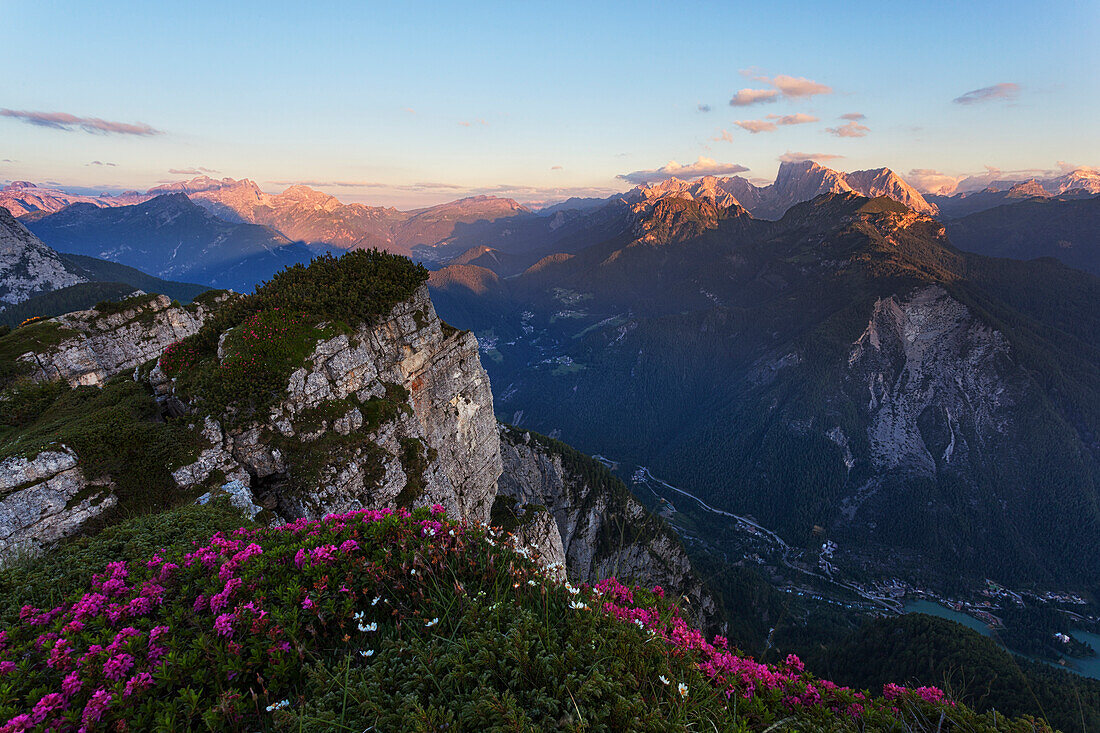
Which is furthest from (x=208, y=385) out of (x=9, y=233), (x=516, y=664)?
(x=9, y=233)

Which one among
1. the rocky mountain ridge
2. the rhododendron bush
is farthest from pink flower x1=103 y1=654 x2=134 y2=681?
the rocky mountain ridge

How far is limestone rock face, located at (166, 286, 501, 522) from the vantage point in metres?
21.8

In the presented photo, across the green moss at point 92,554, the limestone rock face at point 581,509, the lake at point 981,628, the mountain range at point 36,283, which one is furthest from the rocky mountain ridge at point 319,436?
the lake at point 981,628

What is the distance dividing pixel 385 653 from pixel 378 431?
75.3ft

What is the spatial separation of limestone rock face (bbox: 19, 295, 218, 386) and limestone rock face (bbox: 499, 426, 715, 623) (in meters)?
45.2

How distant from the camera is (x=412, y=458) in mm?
28547

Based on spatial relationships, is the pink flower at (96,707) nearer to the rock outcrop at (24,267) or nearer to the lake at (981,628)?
the lake at (981,628)

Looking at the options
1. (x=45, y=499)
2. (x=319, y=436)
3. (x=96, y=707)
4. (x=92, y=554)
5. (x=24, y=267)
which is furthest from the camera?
(x=24, y=267)

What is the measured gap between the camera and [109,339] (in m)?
44.6

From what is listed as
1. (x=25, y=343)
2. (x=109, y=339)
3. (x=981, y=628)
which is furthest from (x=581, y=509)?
(x=981, y=628)

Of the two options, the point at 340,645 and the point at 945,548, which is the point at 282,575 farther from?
the point at 945,548

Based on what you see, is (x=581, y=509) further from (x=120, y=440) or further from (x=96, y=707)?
(x=96, y=707)

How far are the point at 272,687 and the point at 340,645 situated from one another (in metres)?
1.07

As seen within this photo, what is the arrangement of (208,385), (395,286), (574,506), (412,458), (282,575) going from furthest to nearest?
(574,506) < (395,286) < (412,458) < (208,385) < (282,575)
